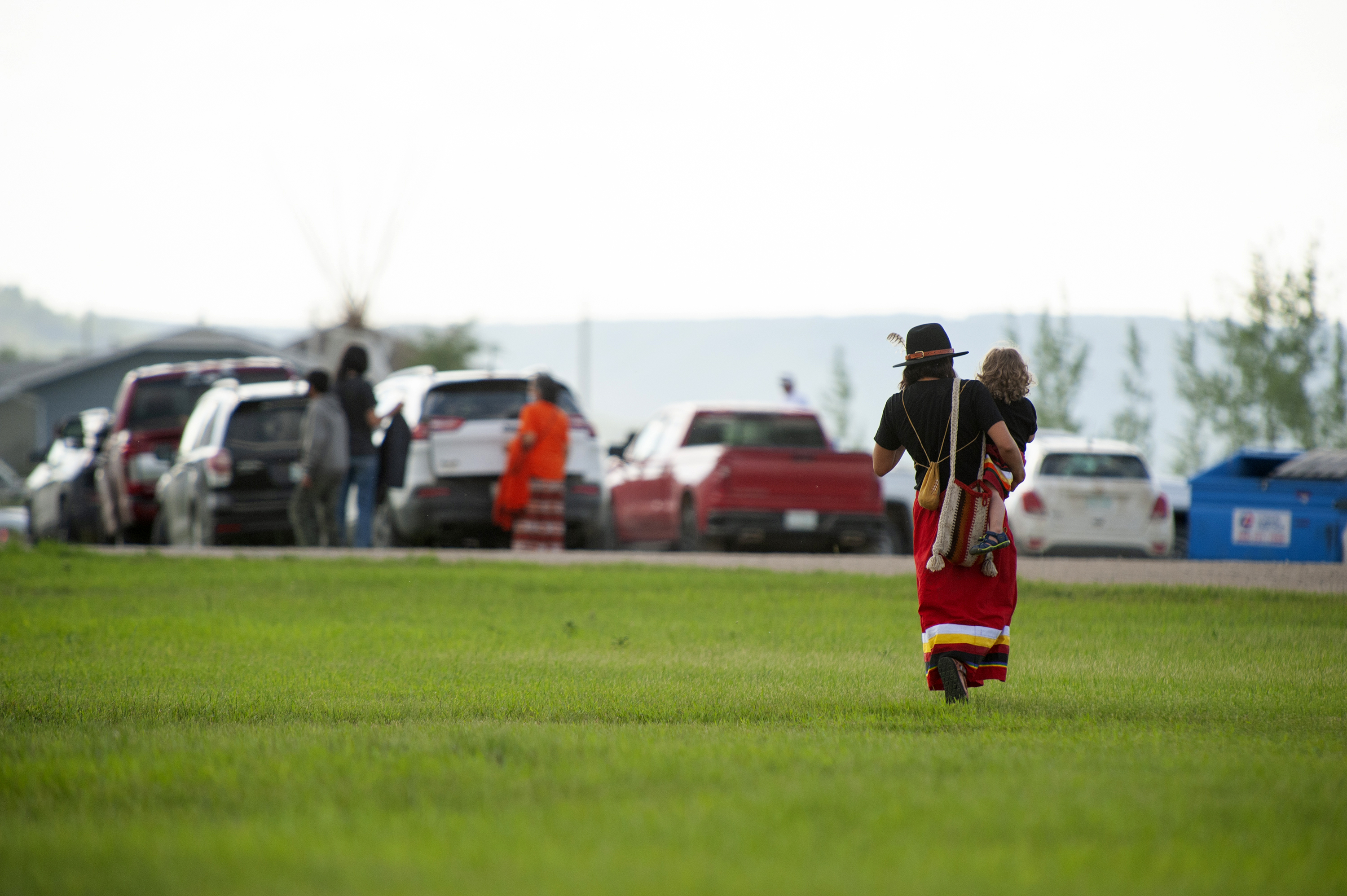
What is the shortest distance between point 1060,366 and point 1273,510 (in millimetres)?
37075

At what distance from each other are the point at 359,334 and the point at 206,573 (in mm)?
19674

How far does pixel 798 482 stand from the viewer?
16281mm

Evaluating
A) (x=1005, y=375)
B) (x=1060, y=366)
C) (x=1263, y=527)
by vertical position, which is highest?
(x=1005, y=375)

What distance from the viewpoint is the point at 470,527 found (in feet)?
54.7

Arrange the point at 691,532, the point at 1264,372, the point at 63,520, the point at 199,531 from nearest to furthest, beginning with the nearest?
1. the point at 199,531
2. the point at 691,532
3. the point at 63,520
4. the point at 1264,372

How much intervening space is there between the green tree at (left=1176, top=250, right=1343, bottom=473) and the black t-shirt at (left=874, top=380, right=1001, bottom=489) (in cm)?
3537

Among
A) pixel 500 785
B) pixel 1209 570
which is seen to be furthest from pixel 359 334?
pixel 500 785

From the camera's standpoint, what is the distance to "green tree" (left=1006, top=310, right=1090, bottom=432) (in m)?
52.5

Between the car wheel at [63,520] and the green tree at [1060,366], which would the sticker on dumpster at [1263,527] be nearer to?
the car wheel at [63,520]

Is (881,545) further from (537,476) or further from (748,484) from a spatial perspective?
(537,476)

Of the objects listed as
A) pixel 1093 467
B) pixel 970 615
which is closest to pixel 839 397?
pixel 1093 467

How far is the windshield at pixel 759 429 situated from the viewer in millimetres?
17625

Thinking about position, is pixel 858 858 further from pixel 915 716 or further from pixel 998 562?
pixel 998 562

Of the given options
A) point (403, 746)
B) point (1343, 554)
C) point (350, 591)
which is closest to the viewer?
point (403, 746)
